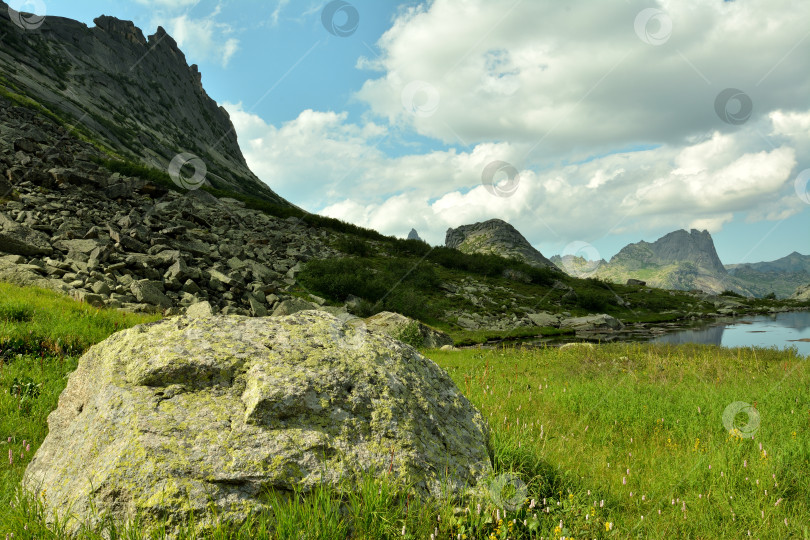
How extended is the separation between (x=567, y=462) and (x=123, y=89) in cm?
12270

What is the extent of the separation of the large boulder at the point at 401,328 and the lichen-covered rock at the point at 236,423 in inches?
735

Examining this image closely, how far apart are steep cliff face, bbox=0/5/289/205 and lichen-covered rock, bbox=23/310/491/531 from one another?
62994 millimetres

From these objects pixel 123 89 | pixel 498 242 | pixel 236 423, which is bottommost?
pixel 236 423

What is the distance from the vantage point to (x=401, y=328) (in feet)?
79.3

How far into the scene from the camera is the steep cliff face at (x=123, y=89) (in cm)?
6278

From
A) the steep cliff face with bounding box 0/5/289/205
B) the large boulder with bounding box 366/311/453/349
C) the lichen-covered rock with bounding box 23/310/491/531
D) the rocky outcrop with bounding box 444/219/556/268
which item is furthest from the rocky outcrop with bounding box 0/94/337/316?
the rocky outcrop with bounding box 444/219/556/268

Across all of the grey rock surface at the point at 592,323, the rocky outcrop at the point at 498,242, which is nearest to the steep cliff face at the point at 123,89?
the grey rock surface at the point at 592,323

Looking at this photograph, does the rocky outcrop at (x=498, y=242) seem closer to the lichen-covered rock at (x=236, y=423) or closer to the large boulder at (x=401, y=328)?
the large boulder at (x=401, y=328)

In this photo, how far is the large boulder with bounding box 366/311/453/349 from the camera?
24.3m

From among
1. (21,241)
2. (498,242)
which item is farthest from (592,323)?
(498,242)

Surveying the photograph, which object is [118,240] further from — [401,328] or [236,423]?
[236,423]

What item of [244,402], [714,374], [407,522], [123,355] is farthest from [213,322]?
[714,374]

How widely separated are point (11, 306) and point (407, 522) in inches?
484

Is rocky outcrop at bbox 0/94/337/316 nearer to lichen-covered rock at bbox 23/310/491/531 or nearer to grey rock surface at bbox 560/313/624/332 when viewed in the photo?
lichen-covered rock at bbox 23/310/491/531
